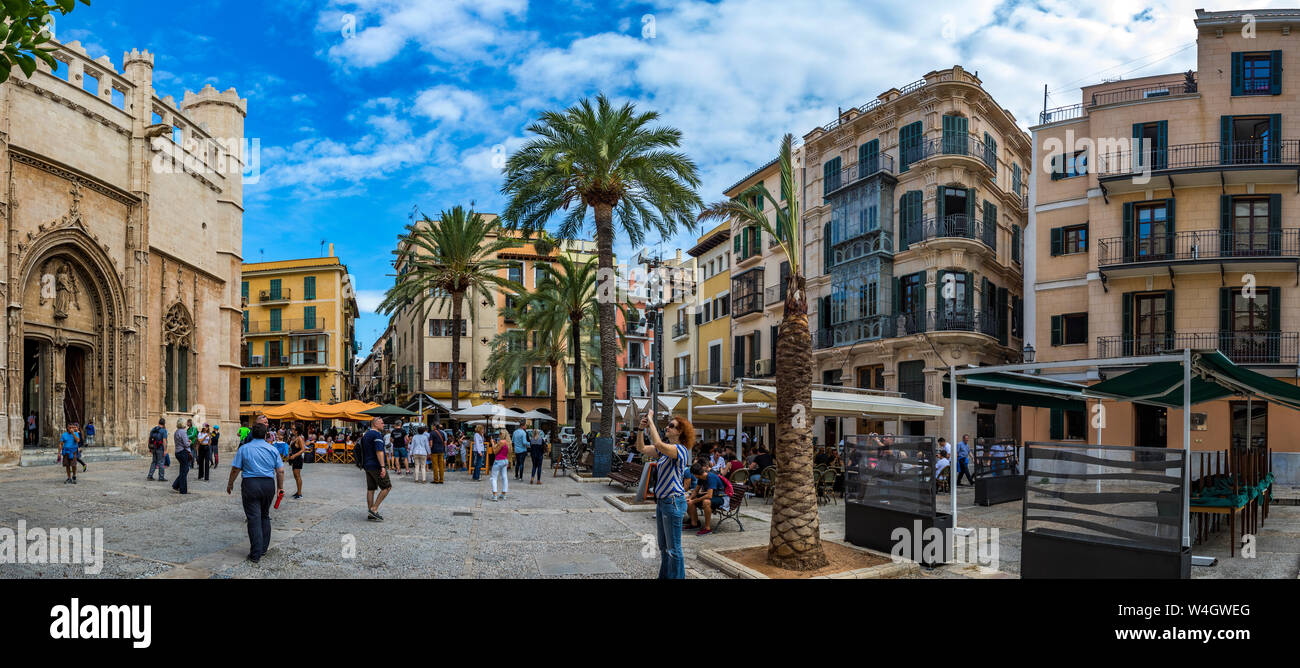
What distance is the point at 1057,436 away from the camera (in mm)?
27094

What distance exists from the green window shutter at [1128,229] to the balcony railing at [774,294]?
14936 millimetres

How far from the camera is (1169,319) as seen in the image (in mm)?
26031

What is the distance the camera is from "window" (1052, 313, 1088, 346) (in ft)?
92.5

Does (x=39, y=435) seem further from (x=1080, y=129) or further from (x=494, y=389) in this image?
(x=1080, y=129)

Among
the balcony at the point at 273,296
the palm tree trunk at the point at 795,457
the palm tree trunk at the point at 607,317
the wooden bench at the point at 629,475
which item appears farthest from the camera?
the balcony at the point at 273,296

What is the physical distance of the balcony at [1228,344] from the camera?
2436 centimetres

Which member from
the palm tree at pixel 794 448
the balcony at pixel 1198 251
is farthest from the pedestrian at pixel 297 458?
the balcony at pixel 1198 251

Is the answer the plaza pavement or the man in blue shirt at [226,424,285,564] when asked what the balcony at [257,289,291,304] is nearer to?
the plaza pavement

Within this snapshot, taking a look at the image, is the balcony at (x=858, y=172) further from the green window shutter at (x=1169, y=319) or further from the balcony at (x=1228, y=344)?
the green window shutter at (x=1169, y=319)

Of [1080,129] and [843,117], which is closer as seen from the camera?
[1080,129]

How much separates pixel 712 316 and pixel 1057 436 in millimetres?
23039

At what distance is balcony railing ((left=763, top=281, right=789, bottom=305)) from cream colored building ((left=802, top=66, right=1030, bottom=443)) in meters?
2.85
